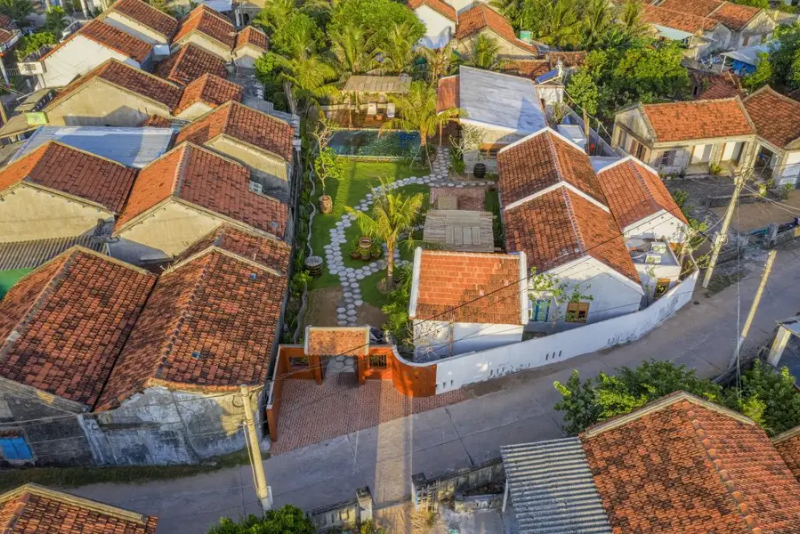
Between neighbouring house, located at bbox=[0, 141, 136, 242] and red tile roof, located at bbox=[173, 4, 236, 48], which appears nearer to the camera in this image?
neighbouring house, located at bbox=[0, 141, 136, 242]

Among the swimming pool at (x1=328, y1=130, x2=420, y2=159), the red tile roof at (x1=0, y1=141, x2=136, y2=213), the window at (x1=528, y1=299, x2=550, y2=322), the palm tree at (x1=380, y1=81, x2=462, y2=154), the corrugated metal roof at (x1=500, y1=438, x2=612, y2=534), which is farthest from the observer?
the swimming pool at (x1=328, y1=130, x2=420, y2=159)

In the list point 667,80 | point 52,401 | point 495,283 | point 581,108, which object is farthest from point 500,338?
point 667,80

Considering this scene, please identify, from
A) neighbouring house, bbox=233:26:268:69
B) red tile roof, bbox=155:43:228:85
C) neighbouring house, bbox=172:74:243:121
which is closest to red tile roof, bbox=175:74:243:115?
neighbouring house, bbox=172:74:243:121

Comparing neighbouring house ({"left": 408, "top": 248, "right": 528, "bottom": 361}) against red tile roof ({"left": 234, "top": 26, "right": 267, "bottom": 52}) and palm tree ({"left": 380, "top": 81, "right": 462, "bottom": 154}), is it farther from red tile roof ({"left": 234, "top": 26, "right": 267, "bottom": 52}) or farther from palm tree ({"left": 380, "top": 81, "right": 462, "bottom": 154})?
red tile roof ({"left": 234, "top": 26, "right": 267, "bottom": 52})

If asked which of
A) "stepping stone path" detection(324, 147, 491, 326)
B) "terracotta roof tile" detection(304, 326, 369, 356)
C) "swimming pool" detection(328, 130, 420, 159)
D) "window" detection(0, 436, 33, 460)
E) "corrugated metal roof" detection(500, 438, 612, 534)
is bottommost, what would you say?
"stepping stone path" detection(324, 147, 491, 326)

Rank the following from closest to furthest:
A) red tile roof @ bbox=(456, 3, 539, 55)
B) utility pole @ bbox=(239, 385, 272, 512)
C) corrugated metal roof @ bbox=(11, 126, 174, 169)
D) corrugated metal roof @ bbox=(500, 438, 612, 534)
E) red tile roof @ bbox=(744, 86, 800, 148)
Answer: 1. utility pole @ bbox=(239, 385, 272, 512)
2. corrugated metal roof @ bbox=(500, 438, 612, 534)
3. corrugated metal roof @ bbox=(11, 126, 174, 169)
4. red tile roof @ bbox=(744, 86, 800, 148)
5. red tile roof @ bbox=(456, 3, 539, 55)

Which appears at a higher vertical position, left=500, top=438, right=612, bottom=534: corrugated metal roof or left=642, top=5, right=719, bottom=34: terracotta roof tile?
left=642, top=5, right=719, bottom=34: terracotta roof tile

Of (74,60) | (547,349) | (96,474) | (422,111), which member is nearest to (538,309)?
(547,349)
